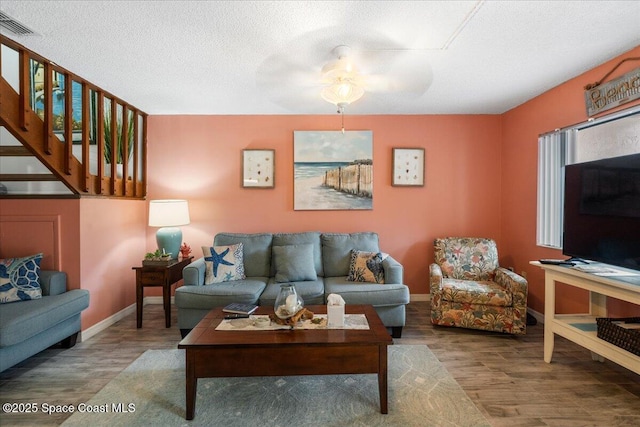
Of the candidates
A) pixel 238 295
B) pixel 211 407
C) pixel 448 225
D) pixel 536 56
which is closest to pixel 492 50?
pixel 536 56

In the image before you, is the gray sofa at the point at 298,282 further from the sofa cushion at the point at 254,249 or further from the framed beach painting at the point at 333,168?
the framed beach painting at the point at 333,168

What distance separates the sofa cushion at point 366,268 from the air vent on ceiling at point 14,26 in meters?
3.16

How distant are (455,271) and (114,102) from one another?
413 cm

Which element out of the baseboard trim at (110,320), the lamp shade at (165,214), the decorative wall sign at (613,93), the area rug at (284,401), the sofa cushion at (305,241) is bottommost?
the area rug at (284,401)

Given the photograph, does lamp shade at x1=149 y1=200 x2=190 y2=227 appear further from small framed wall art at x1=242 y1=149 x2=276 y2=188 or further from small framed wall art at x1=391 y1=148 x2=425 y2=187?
small framed wall art at x1=391 y1=148 x2=425 y2=187

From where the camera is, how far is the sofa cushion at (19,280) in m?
2.48

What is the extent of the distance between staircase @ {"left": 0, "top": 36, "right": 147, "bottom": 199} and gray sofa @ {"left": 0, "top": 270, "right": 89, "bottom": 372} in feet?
2.81

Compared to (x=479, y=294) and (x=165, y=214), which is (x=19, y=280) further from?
(x=479, y=294)

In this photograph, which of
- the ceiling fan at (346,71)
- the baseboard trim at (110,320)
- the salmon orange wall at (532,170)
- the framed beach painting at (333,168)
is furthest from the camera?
the framed beach painting at (333,168)

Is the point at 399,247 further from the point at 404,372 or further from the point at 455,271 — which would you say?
the point at 404,372

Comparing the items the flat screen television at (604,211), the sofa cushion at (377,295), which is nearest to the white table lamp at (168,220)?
the sofa cushion at (377,295)

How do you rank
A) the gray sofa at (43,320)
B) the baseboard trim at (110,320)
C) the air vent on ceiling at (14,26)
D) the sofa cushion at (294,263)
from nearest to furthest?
the air vent on ceiling at (14,26)
the gray sofa at (43,320)
the baseboard trim at (110,320)
the sofa cushion at (294,263)

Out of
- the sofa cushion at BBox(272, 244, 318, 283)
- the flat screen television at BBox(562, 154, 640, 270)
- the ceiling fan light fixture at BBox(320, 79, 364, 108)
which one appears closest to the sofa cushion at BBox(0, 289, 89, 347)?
the sofa cushion at BBox(272, 244, 318, 283)

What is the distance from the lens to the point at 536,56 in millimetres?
2469
